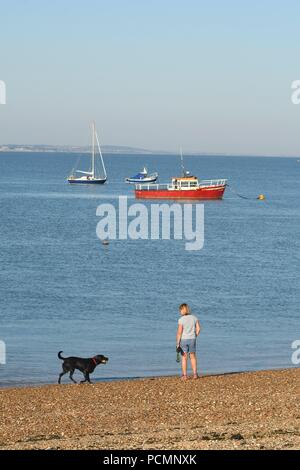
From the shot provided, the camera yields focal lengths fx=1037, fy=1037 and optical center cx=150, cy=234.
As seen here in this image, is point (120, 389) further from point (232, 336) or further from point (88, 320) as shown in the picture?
point (88, 320)

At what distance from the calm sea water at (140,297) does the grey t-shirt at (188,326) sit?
484 cm

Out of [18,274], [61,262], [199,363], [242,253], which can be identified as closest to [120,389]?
[199,363]

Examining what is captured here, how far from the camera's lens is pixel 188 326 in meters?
20.1

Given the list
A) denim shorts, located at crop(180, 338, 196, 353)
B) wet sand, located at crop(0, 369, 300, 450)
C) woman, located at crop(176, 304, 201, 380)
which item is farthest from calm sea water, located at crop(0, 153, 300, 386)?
woman, located at crop(176, 304, 201, 380)

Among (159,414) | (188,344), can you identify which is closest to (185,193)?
(188,344)

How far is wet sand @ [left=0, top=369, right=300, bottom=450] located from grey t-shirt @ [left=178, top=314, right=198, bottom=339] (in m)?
0.99

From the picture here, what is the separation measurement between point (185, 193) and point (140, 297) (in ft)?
219

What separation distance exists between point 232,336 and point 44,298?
10.8m

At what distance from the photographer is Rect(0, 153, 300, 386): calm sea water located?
2758 cm

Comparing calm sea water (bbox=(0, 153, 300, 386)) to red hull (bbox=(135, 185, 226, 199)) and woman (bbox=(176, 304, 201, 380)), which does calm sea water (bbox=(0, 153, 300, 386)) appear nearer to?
woman (bbox=(176, 304, 201, 380))

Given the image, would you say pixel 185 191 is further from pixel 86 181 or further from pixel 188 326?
pixel 188 326

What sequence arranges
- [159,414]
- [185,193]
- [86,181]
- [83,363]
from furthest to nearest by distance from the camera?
[86,181]
[185,193]
[83,363]
[159,414]

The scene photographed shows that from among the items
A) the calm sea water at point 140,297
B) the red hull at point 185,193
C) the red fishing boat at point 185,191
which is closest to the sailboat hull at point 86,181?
the red hull at point 185,193
